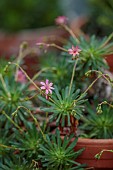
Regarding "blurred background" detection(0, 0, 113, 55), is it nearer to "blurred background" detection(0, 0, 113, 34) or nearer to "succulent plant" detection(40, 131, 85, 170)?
"blurred background" detection(0, 0, 113, 34)

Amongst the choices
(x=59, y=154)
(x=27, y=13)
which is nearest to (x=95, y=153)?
(x=59, y=154)

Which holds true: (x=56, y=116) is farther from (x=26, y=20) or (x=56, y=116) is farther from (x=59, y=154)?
(x=26, y=20)

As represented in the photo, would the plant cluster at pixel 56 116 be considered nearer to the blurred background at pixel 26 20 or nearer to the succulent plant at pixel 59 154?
the succulent plant at pixel 59 154

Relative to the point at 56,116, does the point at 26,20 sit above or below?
above

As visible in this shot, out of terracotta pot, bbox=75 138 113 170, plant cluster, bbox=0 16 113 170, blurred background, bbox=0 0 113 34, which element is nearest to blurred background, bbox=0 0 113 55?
blurred background, bbox=0 0 113 34

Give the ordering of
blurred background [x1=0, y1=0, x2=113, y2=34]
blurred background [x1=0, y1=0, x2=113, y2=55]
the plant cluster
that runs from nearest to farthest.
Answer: the plant cluster → blurred background [x1=0, y1=0, x2=113, y2=55] → blurred background [x1=0, y1=0, x2=113, y2=34]

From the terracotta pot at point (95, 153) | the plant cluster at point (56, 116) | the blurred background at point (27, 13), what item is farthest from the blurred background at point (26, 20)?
the terracotta pot at point (95, 153)

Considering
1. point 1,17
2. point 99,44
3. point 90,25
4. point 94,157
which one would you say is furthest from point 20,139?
point 1,17
